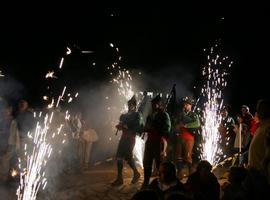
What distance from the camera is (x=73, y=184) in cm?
998

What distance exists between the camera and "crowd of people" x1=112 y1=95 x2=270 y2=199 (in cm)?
512

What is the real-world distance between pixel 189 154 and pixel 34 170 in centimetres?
368

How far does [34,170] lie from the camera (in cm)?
895

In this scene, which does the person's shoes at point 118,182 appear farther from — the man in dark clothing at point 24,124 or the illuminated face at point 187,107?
the man in dark clothing at point 24,124

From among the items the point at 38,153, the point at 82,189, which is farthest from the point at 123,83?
the point at 82,189

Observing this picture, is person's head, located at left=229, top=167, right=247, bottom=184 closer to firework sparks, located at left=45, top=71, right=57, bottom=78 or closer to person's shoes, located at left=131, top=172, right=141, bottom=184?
person's shoes, located at left=131, top=172, right=141, bottom=184

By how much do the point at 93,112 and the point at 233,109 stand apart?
40.8 feet

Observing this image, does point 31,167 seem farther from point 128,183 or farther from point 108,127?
point 108,127

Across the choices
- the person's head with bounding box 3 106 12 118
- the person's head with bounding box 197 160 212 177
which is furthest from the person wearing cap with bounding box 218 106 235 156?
the person's head with bounding box 197 160 212 177

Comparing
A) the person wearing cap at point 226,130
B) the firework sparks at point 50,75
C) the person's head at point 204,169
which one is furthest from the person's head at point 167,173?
the firework sparks at point 50,75

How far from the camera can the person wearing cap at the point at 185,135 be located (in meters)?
10.1

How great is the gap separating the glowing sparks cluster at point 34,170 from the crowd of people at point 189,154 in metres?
1.81

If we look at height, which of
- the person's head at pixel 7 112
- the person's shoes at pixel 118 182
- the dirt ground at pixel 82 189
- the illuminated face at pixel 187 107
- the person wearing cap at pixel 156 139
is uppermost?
the illuminated face at pixel 187 107

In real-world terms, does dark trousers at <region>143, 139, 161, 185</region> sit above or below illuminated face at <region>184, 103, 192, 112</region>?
below
